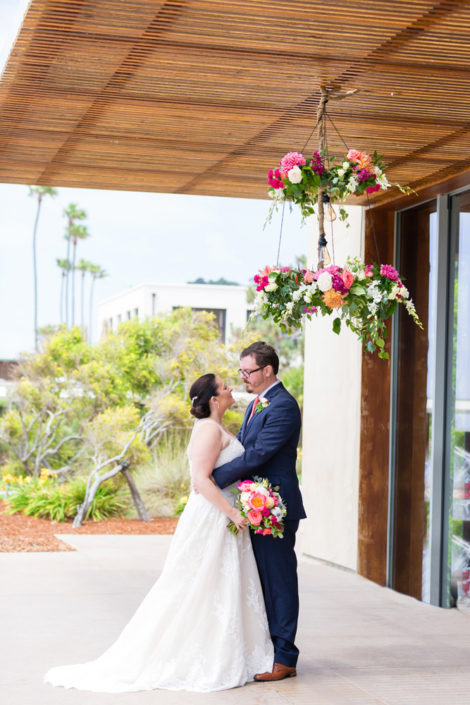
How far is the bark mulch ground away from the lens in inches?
355

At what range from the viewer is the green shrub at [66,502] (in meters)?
11.2

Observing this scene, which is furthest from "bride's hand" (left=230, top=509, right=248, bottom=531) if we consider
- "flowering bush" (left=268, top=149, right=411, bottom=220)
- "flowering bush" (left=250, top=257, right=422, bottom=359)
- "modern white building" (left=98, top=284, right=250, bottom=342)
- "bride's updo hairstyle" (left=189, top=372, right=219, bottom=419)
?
"modern white building" (left=98, top=284, right=250, bottom=342)

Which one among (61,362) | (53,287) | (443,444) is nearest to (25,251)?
(53,287)

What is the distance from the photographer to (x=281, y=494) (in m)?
4.72

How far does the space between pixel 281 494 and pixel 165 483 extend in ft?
26.2

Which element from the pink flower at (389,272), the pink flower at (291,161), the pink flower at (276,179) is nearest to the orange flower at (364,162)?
the pink flower at (291,161)

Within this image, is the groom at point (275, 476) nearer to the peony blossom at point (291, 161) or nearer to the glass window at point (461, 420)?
the peony blossom at point (291, 161)

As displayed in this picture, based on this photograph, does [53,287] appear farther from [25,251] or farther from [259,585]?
[259,585]

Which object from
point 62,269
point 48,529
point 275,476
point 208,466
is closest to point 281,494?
point 275,476

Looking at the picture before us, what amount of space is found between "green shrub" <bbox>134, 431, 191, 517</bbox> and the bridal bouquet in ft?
24.5

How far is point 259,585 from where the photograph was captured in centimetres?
470

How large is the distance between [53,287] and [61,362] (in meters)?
44.2

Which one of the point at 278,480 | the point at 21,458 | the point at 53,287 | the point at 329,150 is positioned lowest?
the point at 21,458

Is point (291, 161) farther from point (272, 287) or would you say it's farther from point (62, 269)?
point (62, 269)
